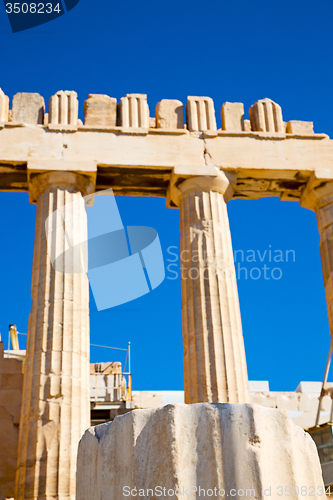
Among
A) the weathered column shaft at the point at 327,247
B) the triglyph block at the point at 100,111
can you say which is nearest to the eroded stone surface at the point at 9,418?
the triglyph block at the point at 100,111

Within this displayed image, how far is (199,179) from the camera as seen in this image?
17.0 meters

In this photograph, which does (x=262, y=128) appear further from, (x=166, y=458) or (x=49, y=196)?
(x=166, y=458)

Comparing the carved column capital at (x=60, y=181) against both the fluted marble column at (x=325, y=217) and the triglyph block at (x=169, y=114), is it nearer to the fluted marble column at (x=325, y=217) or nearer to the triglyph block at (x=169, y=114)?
Answer: the triglyph block at (x=169, y=114)

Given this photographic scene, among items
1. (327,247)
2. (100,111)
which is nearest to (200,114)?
(100,111)

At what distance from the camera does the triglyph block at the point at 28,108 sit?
56.5 ft

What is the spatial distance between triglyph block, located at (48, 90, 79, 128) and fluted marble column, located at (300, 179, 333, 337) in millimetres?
6938

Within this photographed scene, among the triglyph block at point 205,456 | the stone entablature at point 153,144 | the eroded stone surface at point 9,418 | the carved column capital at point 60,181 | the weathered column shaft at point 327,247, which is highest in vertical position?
the stone entablature at point 153,144

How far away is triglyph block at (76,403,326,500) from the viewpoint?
5168 millimetres

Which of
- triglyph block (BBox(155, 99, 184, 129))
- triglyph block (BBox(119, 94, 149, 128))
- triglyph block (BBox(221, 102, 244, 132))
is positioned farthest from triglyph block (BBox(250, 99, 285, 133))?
triglyph block (BBox(119, 94, 149, 128))

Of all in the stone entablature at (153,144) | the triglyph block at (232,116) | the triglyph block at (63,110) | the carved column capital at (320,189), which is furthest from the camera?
the triglyph block at (232,116)

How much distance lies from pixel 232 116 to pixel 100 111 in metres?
3.84

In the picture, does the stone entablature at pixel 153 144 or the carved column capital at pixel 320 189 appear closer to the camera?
the stone entablature at pixel 153 144

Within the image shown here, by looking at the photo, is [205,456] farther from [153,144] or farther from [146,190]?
[146,190]

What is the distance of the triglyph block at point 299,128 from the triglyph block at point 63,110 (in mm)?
6200
